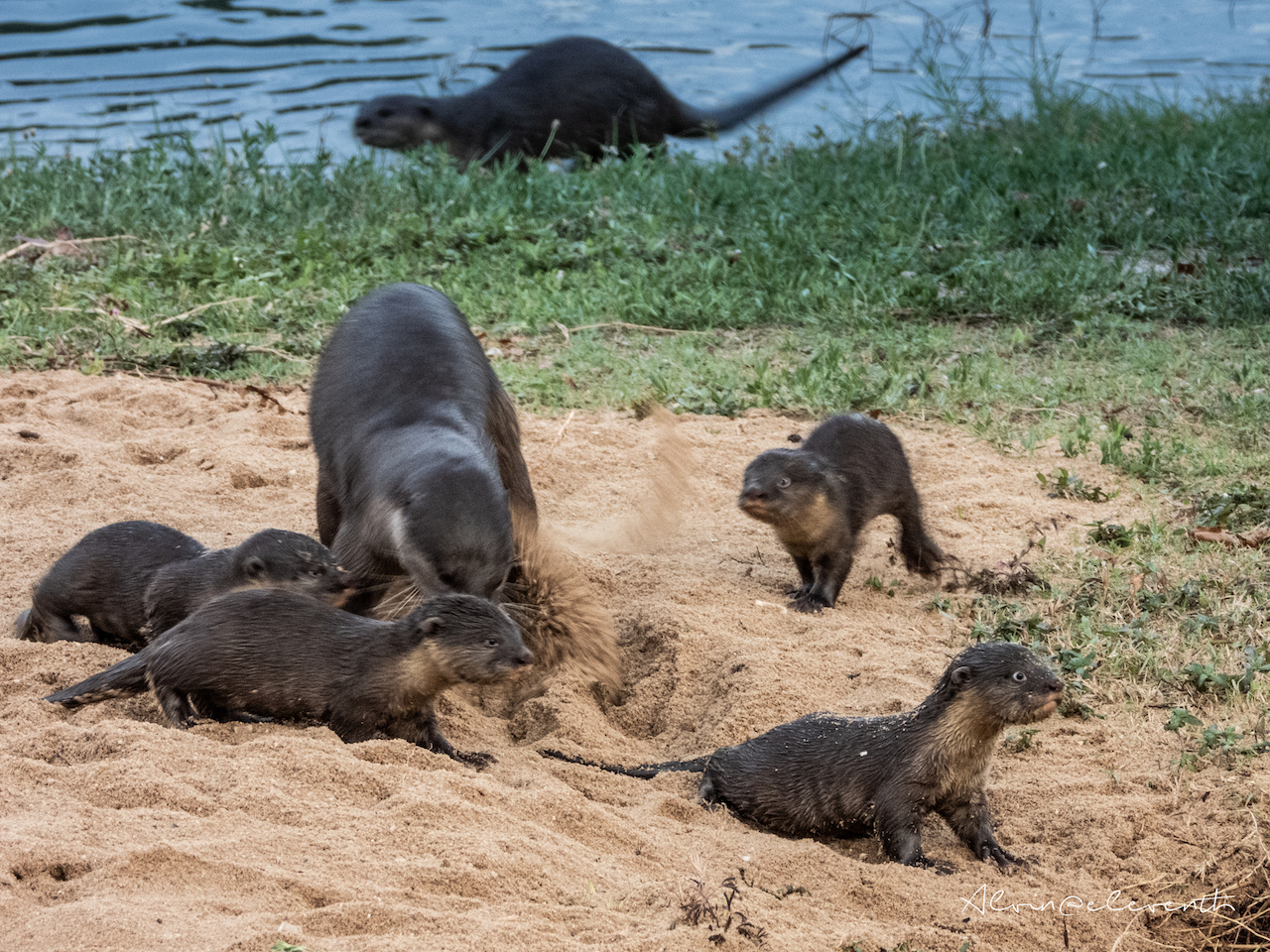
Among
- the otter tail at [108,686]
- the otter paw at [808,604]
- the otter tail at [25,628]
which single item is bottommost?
the otter paw at [808,604]

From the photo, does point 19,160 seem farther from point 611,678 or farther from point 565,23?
point 565,23

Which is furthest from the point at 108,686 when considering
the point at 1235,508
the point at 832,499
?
the point at 1235,508

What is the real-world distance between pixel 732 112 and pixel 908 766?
10.3 metres

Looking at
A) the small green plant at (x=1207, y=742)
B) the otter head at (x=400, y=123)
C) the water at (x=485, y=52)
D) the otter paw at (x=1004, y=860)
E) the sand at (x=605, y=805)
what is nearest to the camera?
the sand at (x=605, y=805)

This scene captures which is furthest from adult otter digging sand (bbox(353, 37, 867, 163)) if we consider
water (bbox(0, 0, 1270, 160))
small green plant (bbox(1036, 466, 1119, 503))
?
small green plant (bbox(1036, 466, 1119, 503))

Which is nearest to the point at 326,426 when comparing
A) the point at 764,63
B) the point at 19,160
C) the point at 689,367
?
the point at 689,367

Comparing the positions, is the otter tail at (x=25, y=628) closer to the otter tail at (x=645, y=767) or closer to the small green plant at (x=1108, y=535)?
the otter tail at (x=645, y=767)

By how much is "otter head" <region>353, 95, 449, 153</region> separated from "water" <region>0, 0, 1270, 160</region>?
0.41 metres

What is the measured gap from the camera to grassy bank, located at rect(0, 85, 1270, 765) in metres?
5.63

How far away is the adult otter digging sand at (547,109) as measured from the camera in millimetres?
11898

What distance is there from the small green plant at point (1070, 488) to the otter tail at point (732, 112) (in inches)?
291

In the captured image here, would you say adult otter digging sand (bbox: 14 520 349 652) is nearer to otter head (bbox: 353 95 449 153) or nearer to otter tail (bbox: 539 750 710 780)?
otter tail (bbox: 539 750 710 780)

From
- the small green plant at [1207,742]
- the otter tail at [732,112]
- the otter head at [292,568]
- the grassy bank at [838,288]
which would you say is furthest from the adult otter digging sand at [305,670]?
the otter tail at [732,112]

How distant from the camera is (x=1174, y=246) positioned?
8.41 meters
